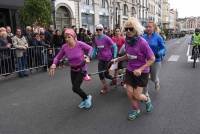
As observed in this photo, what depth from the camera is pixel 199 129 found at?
480 centimetres

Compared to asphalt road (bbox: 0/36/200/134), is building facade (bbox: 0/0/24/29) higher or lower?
higher

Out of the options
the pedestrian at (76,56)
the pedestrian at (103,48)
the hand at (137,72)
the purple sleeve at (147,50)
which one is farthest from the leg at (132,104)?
the pedestrian at (103,48)

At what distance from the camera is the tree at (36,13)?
15.7 metres

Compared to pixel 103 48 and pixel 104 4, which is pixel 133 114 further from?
pixel 104 4

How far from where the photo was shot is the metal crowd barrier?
10420 mm

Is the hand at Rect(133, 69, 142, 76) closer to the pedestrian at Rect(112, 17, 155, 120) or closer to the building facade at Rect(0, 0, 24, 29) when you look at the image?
the pedestrian at Rect(112, 17, 155, 120)

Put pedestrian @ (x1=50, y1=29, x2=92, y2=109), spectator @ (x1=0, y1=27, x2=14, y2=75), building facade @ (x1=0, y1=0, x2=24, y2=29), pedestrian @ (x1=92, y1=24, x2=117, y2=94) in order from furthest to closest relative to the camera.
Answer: building facade @ (x1=0, y1=0, x2=24, y2=29), spectator @ (x1=0, y1=27, x2=14, y2=75), pedestrian @ (x1=92, y1=24, x2=117, y2=94), pedestrian @ (x1=50, y1=29, x2=92, y2=109)

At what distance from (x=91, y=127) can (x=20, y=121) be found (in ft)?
4.60

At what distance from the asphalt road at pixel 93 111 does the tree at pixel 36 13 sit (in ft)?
24.5

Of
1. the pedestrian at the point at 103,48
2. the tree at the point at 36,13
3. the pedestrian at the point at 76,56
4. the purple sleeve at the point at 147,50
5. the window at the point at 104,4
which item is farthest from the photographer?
the window at the point at 104,4

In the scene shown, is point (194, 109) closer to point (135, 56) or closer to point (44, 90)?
point (135, 56)

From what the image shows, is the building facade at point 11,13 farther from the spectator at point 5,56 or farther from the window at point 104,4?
the window at point 104,4

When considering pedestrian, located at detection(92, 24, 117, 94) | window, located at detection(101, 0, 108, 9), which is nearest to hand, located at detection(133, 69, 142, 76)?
pedestrian, located at detection(92, 24, 117, 94)

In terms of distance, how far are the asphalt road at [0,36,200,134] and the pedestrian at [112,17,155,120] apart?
51 centimetres
